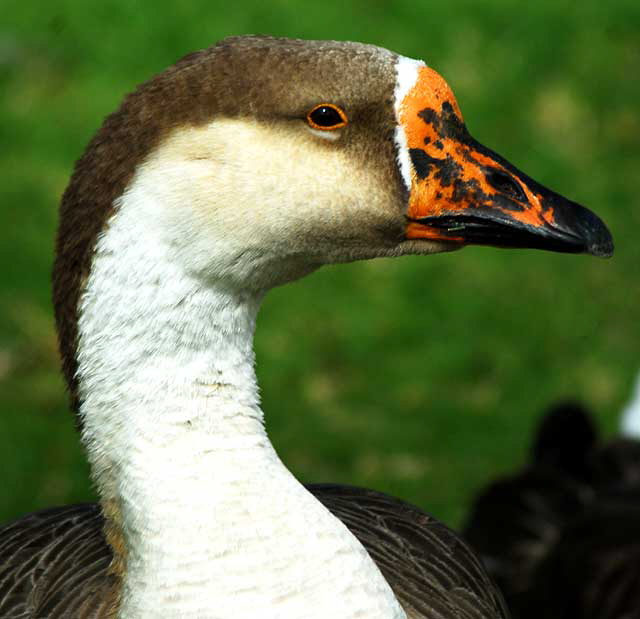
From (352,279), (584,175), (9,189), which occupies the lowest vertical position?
(352,279)

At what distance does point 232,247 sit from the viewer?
85.5 inches

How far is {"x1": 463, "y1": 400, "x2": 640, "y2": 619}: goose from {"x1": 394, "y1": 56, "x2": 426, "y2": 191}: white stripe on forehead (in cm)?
188

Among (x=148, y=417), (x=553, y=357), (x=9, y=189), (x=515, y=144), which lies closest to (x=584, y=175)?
(x=515, y=144)

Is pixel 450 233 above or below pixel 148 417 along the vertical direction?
above

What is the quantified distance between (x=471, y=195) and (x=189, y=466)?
728 mm

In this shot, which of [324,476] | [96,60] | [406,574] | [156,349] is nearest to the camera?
[156,349]

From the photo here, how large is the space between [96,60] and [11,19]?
2.25ft

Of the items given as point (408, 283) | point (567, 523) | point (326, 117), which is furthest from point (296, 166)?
point (408, 283)

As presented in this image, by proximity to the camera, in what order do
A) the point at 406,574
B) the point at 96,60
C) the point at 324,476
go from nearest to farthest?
the point at 406,574
the point at 324,476
the point at 96,60

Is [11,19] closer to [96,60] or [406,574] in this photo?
[96,60]

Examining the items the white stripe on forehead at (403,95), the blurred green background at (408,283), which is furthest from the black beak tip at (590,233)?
the blurred green background at (408,283)

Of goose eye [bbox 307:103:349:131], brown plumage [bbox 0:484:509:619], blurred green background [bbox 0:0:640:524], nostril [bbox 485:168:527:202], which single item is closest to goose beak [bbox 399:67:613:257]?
nostril [bbox 485:168:527:202]

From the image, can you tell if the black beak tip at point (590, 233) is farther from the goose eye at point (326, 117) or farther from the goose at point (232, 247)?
the goose eye at point (326, 117)

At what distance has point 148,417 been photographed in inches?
87.5
